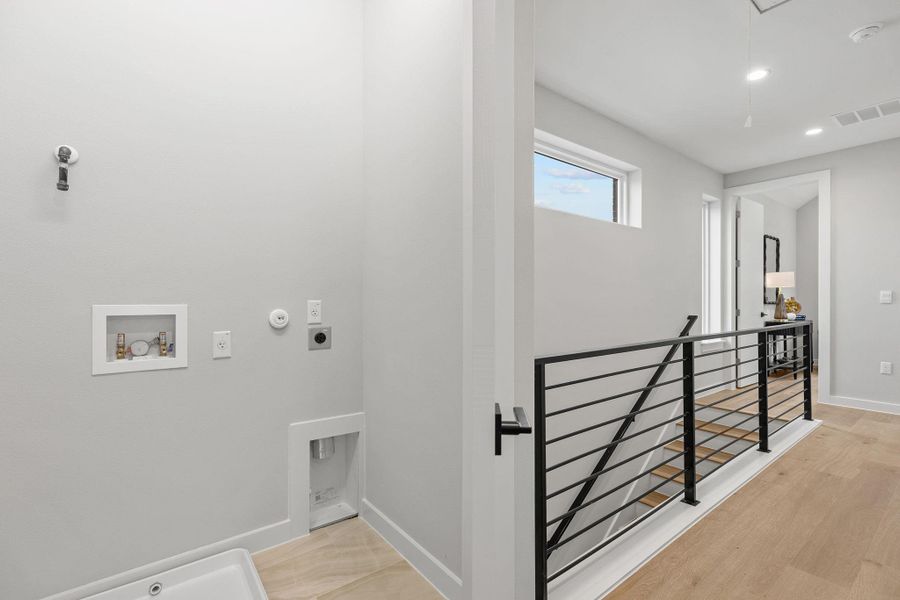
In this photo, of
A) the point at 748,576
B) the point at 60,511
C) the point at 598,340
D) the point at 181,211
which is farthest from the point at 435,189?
the point at 598,340

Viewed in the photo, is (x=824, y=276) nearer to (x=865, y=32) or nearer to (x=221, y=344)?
(x=865, y=32)

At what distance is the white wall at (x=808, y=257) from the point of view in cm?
655

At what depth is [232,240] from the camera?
62.5 inches

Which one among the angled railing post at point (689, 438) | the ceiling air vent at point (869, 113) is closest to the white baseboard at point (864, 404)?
the ceiling air vent at point (869, 113)

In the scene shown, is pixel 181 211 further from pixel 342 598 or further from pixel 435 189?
pixel 342 598

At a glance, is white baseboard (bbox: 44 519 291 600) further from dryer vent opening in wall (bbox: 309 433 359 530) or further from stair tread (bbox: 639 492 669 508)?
stair tread (bbox: 639 492 669 508)

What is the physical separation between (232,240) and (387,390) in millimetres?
856

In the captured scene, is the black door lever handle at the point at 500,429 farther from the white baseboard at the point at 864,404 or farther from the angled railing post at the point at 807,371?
the white baseboard at the point at 864,404

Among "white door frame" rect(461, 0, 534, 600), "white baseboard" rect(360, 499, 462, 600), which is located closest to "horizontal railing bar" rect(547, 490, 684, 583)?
"white baseboard" rect(360, 499, 462, 600)

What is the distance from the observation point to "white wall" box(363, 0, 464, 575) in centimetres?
138

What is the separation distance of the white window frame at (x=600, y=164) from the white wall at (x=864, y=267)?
2.31 m

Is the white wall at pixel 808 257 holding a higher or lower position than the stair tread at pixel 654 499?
higher

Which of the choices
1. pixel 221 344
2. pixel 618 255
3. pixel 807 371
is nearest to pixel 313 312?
pixel 221 344

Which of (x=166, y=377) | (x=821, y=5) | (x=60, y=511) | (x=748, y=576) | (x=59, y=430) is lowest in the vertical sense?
(x=748, y=576)
